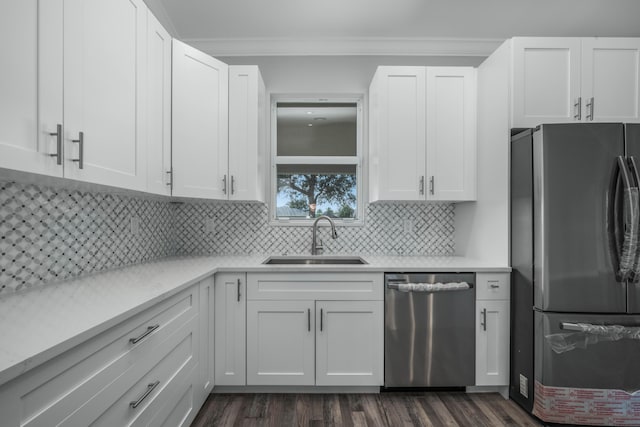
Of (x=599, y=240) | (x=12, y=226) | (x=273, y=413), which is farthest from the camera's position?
(x=273, y=413)

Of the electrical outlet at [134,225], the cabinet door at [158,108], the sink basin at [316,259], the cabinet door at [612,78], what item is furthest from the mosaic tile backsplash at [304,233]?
the cabinet door at [612,78]

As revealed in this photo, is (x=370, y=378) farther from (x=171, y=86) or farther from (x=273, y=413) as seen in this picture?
(x=171, y=86)

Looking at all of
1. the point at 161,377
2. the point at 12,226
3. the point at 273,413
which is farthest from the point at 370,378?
the point at 12,226

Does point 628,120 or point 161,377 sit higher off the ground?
point 628,120

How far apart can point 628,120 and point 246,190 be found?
2573 millimetres

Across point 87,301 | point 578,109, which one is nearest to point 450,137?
point 578,109

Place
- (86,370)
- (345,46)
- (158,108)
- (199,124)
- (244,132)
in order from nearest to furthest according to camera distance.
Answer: (86,370) → (158,108) → (199,124) → (244,132) → (345,46)

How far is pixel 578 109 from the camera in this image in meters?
2.14

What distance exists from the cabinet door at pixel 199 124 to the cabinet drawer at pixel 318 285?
2.39 feet

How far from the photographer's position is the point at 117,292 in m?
1.36

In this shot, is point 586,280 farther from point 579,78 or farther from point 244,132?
point 244,132

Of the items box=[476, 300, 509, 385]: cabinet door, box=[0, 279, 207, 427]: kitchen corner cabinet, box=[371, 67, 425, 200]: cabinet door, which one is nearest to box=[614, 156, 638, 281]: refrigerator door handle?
box=[476, 300, 509, 385]: cabinet door

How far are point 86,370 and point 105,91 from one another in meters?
1.09

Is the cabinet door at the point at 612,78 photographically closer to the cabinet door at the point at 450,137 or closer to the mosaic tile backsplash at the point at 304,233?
the cabinet door at the point at 450,137
